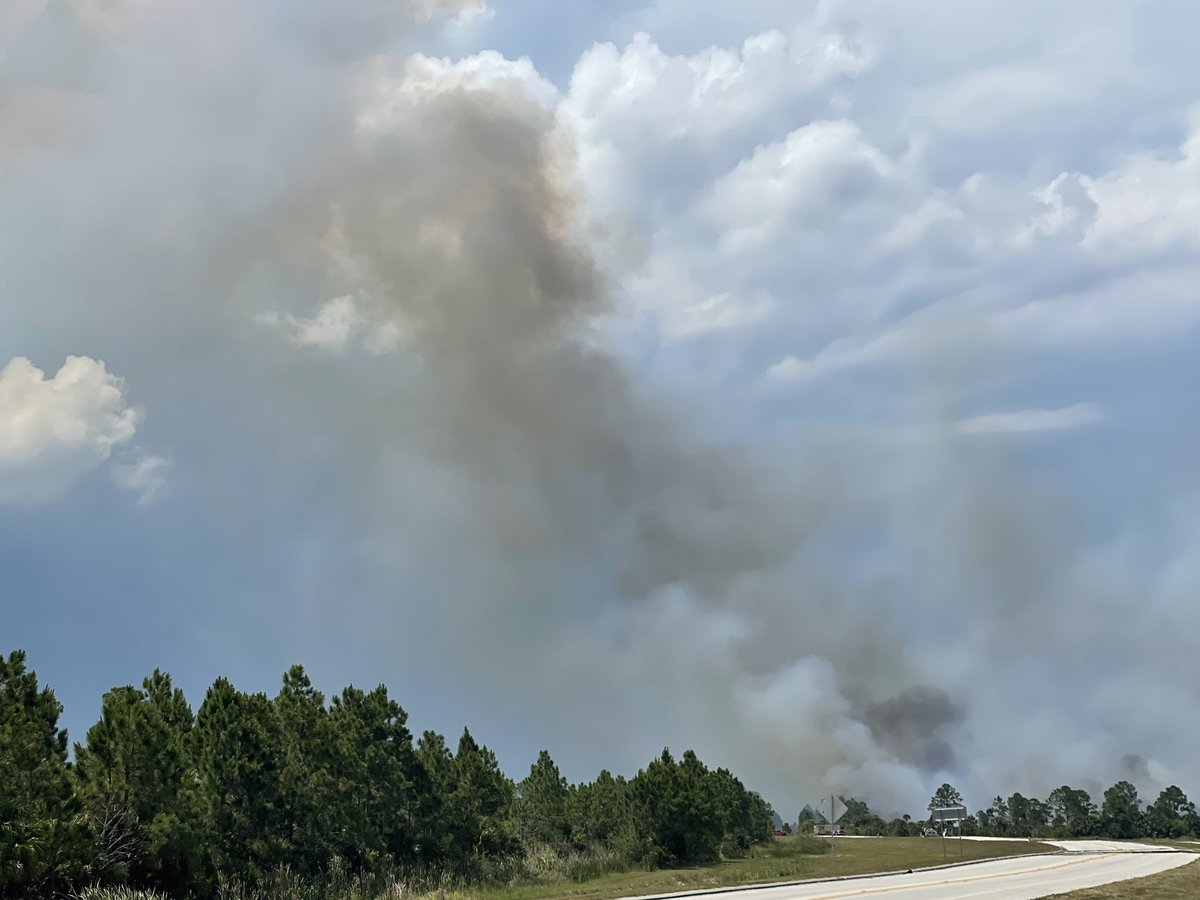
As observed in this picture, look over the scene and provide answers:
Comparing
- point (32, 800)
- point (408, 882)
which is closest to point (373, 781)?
point (408, 882)

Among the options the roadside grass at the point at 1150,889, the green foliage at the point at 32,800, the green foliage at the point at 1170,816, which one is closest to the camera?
the green foliage at the point at 32,800

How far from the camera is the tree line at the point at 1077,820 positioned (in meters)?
122

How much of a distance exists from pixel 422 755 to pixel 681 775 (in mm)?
21991

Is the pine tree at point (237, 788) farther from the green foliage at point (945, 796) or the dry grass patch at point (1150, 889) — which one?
the green foliage at point (945, 796)

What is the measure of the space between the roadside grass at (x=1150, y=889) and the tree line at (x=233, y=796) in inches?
1020

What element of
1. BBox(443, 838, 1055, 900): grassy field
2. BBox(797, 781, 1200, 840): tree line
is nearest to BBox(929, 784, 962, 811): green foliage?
BBox(797, 781, 1200, 840): tree line

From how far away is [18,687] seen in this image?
3247 centimetres

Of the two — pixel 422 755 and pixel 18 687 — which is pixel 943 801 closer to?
pixel 422 755

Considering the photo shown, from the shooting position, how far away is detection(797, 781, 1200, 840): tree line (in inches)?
4786

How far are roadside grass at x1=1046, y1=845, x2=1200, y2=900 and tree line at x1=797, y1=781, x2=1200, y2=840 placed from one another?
232 feet

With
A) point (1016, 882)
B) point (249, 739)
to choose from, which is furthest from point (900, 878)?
point (249, 739)

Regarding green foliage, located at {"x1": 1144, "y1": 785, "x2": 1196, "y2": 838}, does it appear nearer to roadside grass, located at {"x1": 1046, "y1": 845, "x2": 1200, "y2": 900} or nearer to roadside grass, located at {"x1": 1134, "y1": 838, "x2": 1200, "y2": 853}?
roadside grass, located at {"x1": 1134, "y1": 838, "x2": 1200, "y2": 853}

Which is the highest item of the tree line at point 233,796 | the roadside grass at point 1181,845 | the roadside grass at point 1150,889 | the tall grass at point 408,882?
the tree line at point 233,796

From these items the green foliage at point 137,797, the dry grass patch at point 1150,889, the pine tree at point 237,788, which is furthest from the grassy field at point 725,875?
the dry grass patch at point 1150,889
